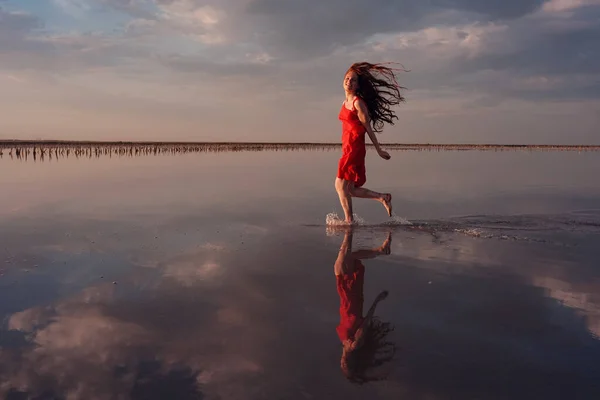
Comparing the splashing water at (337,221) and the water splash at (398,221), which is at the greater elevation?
the water splash at (398,221)

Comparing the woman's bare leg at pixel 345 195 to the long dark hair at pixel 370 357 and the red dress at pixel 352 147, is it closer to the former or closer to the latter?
the red dress at pixel 352 147

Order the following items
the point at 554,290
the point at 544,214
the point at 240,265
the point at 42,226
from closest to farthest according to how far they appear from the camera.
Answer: the point at 554,290, the point at 240,265, the point at 42,226, the point at 544,214

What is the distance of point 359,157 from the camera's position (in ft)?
28.9

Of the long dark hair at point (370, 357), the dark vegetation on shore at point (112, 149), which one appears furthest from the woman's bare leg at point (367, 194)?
the dark vegetation on shore at point (112, 149)

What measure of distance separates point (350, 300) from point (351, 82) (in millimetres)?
5321

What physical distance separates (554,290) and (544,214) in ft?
20.1

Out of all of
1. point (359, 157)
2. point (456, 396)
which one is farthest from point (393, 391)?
point (359, 157)

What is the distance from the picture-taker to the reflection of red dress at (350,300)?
3740 millimetres

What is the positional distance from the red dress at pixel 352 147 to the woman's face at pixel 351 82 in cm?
34

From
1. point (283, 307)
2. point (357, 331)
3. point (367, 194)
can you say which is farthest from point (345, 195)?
point (357, 331)

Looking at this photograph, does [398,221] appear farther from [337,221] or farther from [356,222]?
[337,221]

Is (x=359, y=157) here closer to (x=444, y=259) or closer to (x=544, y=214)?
(x=444, y=259)

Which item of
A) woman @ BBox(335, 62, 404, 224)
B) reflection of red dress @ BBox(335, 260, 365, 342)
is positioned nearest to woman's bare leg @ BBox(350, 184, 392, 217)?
woman @ BBox(335, 62, 404, 224)

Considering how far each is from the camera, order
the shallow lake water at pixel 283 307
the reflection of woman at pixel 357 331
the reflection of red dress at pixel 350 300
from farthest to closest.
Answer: the reflection of red dress at pixel 350 300, the reflection of woman at pixel 357 331, the shallow lake water at pixel 283 307
